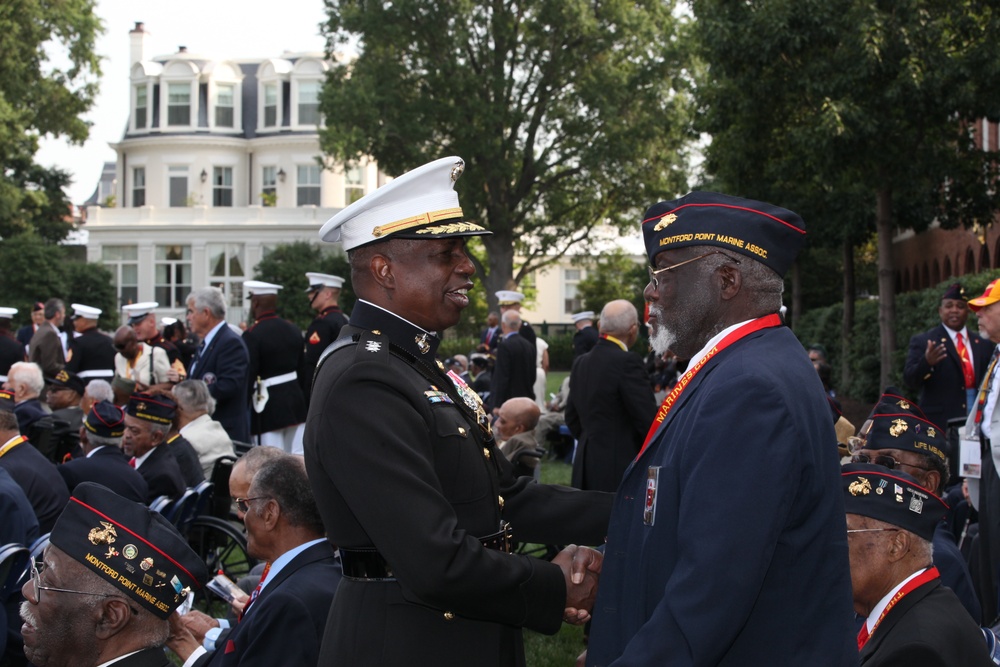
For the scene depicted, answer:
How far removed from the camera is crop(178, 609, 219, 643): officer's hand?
458 cm

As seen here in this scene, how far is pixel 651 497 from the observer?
270 cm

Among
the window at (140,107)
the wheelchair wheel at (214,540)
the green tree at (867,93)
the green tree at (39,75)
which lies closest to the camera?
the wheelchair wheel at (214,540)

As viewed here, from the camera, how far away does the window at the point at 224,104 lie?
2405 inches

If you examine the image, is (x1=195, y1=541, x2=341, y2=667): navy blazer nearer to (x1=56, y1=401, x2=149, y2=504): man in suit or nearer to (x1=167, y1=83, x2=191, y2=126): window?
(x1=56, y1=401, x2=149, y2=504): man in suit

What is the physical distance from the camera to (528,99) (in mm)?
39719

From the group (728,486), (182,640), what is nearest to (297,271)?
(182,640)

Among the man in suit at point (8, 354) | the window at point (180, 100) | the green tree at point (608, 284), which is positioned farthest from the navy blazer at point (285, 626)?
the window at point (180, 100)

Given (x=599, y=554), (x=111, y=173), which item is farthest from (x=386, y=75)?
(x=111, y=173)

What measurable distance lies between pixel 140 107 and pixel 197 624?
200 ft

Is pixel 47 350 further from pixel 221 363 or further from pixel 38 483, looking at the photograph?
pixel 38 483

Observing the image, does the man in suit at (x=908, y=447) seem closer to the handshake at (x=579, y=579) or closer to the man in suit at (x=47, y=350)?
the handshake at (x=579, y=579)

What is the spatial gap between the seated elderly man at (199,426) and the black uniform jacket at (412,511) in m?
5.91

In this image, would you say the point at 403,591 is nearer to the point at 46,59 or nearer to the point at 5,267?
the point at 46,59

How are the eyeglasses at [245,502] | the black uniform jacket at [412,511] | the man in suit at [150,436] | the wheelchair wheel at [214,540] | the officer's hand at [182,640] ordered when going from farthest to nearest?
the man in suit at [150,436] → the wheelchair wheel at [214,540] → the eyeglasses at [245,502] → the officer's hand at [182,640] → the black uniform jacket at [412,511]
